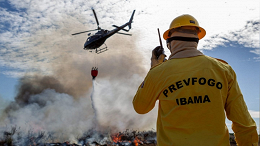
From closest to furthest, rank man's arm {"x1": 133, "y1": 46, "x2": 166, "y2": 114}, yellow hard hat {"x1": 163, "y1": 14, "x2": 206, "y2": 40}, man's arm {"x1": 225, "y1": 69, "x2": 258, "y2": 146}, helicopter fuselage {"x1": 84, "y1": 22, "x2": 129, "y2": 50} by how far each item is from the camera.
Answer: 1. man's arm {"x1": 225, "y1": 69, "x2": 258, "y2": 146}
2. man's arm {"x1": 133, "y1": 46, "x2": 166, "y2": 114}
3. yellow hard hat {"x1": 163, "y1": 14, "x2": 206, "y2": 40}
4. helicopter fuselage {"x1": 84, "y1": 22, "x2": 129, "y2": 50}

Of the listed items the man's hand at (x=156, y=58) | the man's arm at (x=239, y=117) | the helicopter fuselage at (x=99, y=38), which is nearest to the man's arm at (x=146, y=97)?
the man's hand at (x=156, y=58)

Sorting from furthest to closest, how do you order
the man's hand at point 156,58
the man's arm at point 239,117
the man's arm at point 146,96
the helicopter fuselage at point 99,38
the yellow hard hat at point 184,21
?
the helicopter fuselage at point 99,38 < the man's hand at point 156,58 < the yellow hard hat at point 184,21 < the man's arm at point 146,96 < the man's arm at point 239,117

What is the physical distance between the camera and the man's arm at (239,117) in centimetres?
221

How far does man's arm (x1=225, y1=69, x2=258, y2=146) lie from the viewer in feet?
7.27

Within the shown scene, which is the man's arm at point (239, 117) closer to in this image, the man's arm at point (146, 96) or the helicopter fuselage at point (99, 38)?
the man's arm at point (146, 96)

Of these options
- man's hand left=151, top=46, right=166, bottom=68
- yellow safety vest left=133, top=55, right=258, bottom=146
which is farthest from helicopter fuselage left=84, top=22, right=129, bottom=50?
yellow safety vest left=133, top=55, right=258, bottom=146

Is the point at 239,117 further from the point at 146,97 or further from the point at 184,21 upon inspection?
the point at 184,21

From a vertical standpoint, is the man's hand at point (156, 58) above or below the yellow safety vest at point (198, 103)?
above

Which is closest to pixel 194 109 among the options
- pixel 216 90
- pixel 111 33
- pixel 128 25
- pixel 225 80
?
pixel 216 90

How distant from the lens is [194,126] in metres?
2.07

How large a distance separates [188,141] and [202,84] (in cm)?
62

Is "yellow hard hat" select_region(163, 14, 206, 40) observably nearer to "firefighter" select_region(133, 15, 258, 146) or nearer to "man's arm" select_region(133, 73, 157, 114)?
"firefighter" select_region(133, 15, 258, 146)

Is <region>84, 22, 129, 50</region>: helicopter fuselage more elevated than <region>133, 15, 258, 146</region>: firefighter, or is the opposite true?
<region>84, 22, 129, 50</region>: helicopter fuselage

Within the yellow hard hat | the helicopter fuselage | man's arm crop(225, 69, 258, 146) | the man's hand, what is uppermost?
the helicopter fuselage
